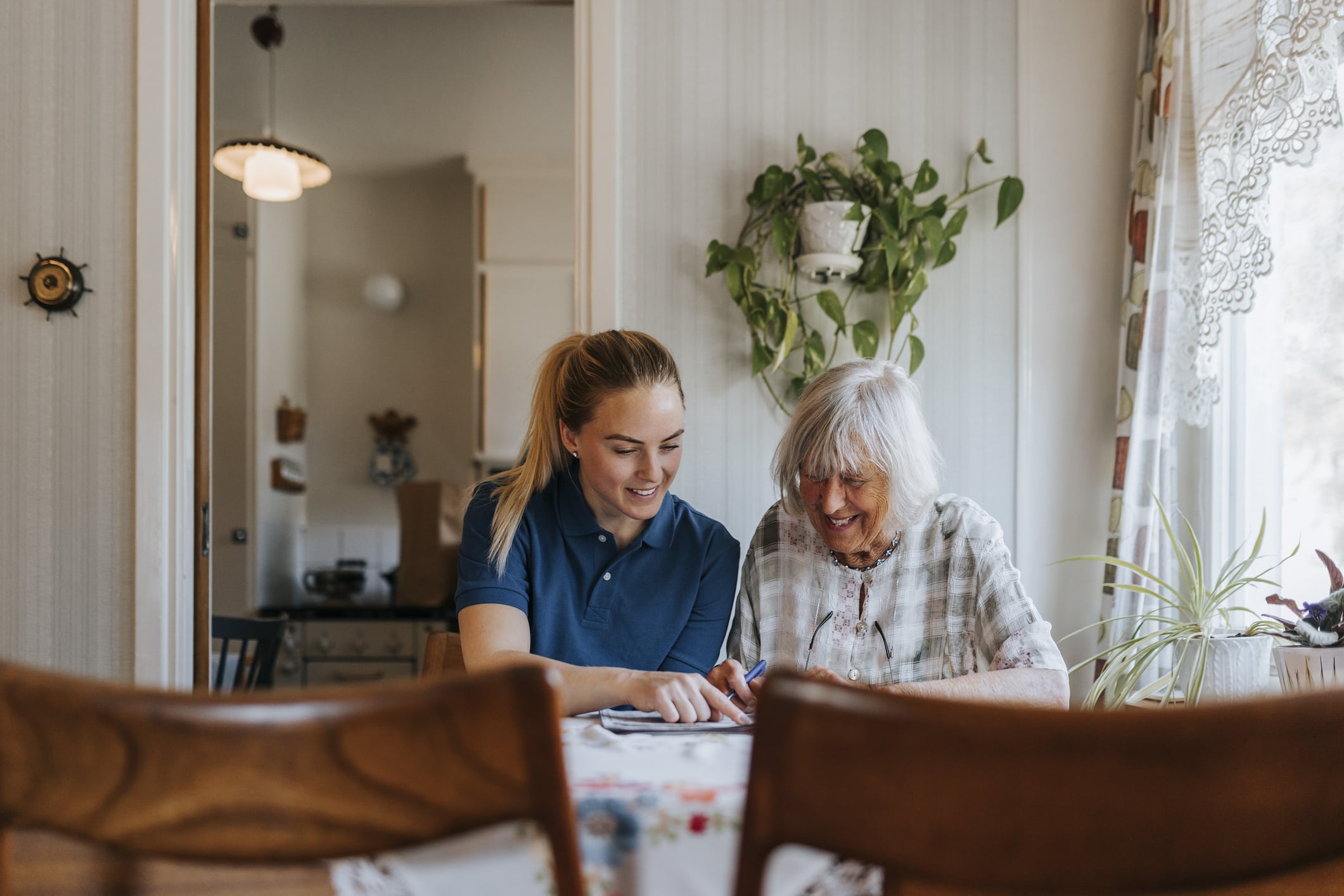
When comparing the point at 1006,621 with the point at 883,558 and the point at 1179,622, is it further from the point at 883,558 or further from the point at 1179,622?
the point at 1179,622

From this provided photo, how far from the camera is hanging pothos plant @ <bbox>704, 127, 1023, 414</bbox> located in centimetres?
220

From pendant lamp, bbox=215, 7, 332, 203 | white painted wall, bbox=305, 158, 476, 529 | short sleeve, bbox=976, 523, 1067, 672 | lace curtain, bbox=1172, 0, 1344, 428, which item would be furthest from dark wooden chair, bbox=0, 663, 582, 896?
white painted wall, bbox=305, 158, 476, 529

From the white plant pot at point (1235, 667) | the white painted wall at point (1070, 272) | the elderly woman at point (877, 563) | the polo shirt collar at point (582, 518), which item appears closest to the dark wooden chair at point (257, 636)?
the polo shirt collar at point (582, 518)

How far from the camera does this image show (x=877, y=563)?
5.66 ft

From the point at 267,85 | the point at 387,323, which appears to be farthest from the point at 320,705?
the point at 387,323

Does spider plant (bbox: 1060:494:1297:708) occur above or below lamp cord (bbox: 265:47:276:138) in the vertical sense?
below

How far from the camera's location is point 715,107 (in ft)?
7.67

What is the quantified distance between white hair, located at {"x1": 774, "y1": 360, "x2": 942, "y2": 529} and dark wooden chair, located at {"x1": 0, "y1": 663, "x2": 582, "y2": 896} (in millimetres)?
1056

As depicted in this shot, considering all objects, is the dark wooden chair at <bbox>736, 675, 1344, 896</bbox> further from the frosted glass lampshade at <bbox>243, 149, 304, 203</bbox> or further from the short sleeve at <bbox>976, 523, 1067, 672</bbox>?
the frosted glass lampshade at <bbox>243, 149, 304, 203</bbox>

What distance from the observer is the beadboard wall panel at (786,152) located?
2322 mm

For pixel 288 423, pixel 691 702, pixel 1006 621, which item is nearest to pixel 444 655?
pixel 691 702

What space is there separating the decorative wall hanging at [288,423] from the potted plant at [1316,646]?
14.9 feet

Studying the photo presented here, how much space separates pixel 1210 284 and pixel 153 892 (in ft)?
6.13

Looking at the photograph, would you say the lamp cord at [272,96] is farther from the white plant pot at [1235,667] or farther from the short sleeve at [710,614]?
the white plant pot at [1235,667]
